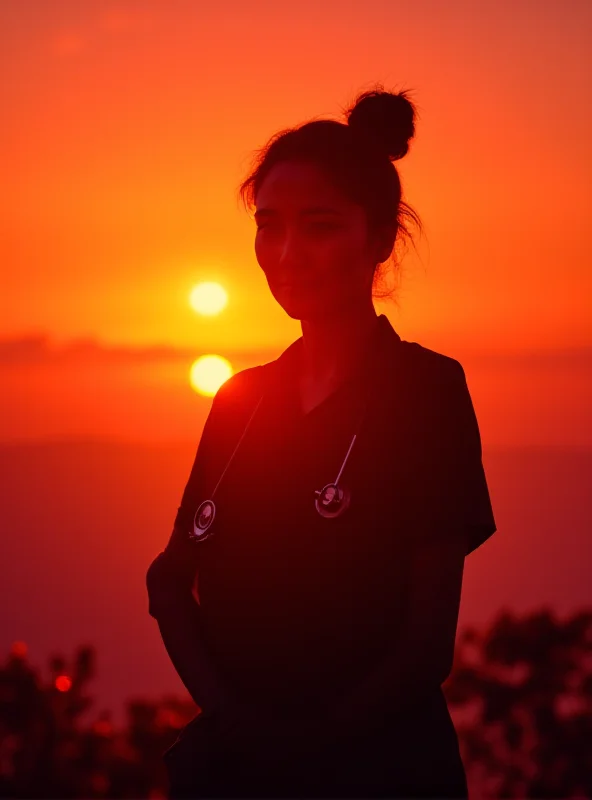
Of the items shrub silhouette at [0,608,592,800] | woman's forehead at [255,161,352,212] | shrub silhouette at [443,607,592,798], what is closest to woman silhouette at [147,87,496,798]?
woman's forehead at [255,161,352,212]

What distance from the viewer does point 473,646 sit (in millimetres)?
10875

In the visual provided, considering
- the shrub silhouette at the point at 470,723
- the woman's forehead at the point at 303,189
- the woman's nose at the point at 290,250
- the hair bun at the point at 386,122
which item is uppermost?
the hair bun at the point at 386,122

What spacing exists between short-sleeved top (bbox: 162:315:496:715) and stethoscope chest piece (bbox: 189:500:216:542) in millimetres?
20

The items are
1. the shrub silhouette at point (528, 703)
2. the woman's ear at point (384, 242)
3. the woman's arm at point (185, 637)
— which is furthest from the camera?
the shrub silhouette at point (528, 703)

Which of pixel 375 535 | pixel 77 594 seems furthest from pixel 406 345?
pixel 77 594

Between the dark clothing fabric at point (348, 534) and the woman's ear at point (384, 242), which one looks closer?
the dark clothing fabric at point (348, 534)

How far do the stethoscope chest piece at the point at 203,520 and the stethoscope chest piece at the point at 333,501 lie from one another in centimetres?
30

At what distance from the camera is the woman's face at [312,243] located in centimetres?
223

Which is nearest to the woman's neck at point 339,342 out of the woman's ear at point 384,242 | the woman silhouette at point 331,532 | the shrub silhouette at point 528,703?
the woman silhouette at point 331,532

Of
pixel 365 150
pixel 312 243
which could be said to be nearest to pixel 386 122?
pixel 365 150

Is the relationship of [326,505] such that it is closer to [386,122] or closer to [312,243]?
[312,243]

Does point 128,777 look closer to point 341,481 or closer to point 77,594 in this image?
point 341,481

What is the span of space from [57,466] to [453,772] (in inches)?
6163

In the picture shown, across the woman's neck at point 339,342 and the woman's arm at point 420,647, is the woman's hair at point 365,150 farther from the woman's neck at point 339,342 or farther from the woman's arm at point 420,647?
the woman's arm at point 420,647
